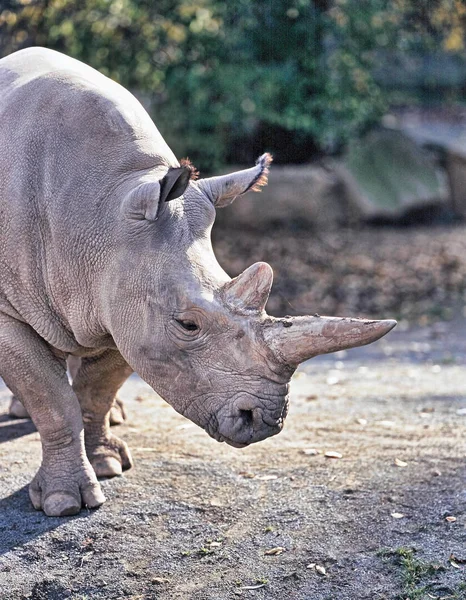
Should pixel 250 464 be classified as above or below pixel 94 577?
below

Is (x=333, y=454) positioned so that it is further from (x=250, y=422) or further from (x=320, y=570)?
(x=250, y=422)

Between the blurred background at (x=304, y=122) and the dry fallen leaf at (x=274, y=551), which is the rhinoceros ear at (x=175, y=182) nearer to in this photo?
the dry fallen leaf at (x=274, y=551)

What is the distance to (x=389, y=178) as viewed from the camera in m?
16.1

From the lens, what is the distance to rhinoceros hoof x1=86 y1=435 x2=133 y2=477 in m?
5.84

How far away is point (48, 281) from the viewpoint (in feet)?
17.3

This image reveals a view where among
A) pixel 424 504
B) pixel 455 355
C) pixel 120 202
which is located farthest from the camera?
pixel 455 355

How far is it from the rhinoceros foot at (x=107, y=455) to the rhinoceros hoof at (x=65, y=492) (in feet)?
1.09

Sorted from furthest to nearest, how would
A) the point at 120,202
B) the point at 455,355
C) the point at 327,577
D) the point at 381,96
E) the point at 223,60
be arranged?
the point at 381,96, the point at 223,60, the point at 455,355, the point at 120,202, the point at 327,577

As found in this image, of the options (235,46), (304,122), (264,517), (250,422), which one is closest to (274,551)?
(264,517)

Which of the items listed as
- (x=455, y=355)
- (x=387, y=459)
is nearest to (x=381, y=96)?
(x=455, y=355)

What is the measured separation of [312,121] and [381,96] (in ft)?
7.67

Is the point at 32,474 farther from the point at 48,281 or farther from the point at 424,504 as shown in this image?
the point at 424,504

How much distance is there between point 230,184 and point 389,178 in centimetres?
1114

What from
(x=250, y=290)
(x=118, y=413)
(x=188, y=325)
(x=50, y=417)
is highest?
(x=250, y=290)
